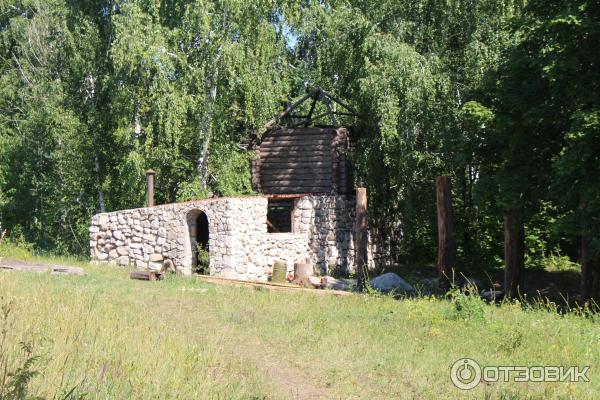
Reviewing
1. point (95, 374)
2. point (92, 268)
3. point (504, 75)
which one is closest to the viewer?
point (95, 374)

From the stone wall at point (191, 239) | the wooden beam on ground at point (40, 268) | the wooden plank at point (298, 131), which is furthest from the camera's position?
the wooden plank at point (298, 131)

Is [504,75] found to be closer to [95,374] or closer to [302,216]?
[302,216]

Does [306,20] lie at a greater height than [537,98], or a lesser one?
greater

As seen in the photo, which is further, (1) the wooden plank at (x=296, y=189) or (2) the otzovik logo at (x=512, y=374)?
(1) the wooden plank at (x=296, y=189)

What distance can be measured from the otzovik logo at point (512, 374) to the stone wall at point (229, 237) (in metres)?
11.7

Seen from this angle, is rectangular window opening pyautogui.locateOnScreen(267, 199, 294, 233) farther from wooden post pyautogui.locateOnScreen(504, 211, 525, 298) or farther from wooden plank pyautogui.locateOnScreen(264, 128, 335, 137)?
wooden post pyautogui.locateOnScreen(504, 211, 525, 298)

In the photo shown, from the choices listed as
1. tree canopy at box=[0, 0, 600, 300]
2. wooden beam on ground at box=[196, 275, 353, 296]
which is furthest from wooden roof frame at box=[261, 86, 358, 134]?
wooden beam on ground at box=[196, 275, 353, 296]

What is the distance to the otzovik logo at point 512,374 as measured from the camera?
7180 millimetres

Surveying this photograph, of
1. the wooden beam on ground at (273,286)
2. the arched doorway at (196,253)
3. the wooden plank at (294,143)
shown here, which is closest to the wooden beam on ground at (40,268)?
the wooden beam on ground at (273,286)

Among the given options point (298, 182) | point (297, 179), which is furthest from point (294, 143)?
point (298, 182)

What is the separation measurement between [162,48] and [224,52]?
1986 mm

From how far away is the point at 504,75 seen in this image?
602 inches

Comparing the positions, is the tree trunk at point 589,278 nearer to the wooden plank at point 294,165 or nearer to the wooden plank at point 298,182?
the wooden plank at point 298,182

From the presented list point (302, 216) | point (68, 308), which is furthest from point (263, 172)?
point (68, 308)
